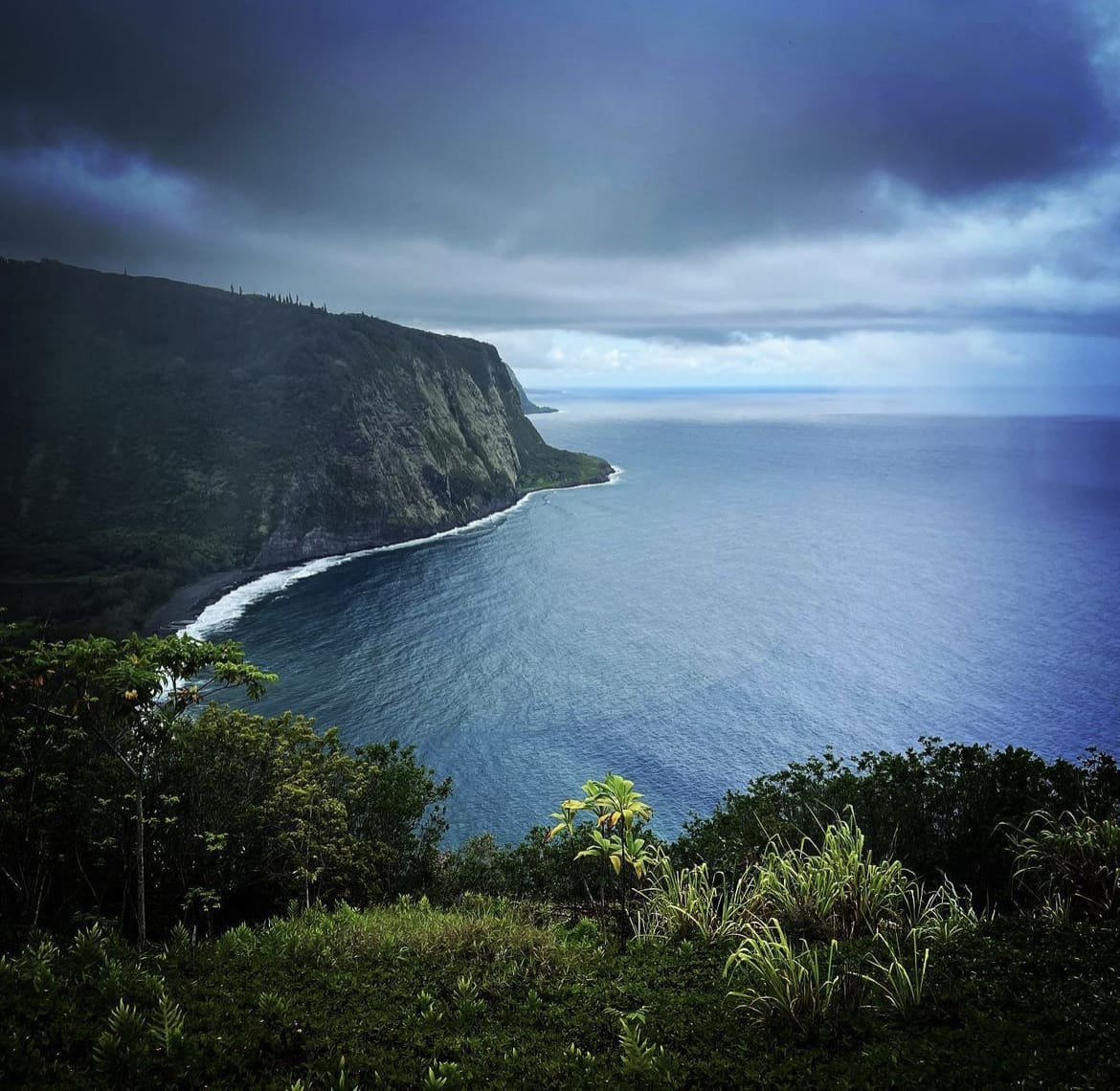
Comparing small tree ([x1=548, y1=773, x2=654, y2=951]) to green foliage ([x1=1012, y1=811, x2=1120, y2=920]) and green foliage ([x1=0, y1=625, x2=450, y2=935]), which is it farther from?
green foliage ([x1=0, y1=625, x2=450, y2=935])

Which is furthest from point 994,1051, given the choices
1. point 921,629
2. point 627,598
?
point 627,598

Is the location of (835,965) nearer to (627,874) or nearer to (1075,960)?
(1075,960)

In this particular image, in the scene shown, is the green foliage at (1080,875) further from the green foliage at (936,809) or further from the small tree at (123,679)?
the small tree at (123,679)

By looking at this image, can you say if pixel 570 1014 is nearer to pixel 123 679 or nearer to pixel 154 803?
pixel 123 679

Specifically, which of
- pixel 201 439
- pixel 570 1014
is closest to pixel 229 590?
pixel 201 439

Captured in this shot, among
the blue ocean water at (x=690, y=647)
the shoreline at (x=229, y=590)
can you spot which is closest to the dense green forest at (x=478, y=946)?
the blue ocean water at (x=690, y=647)
